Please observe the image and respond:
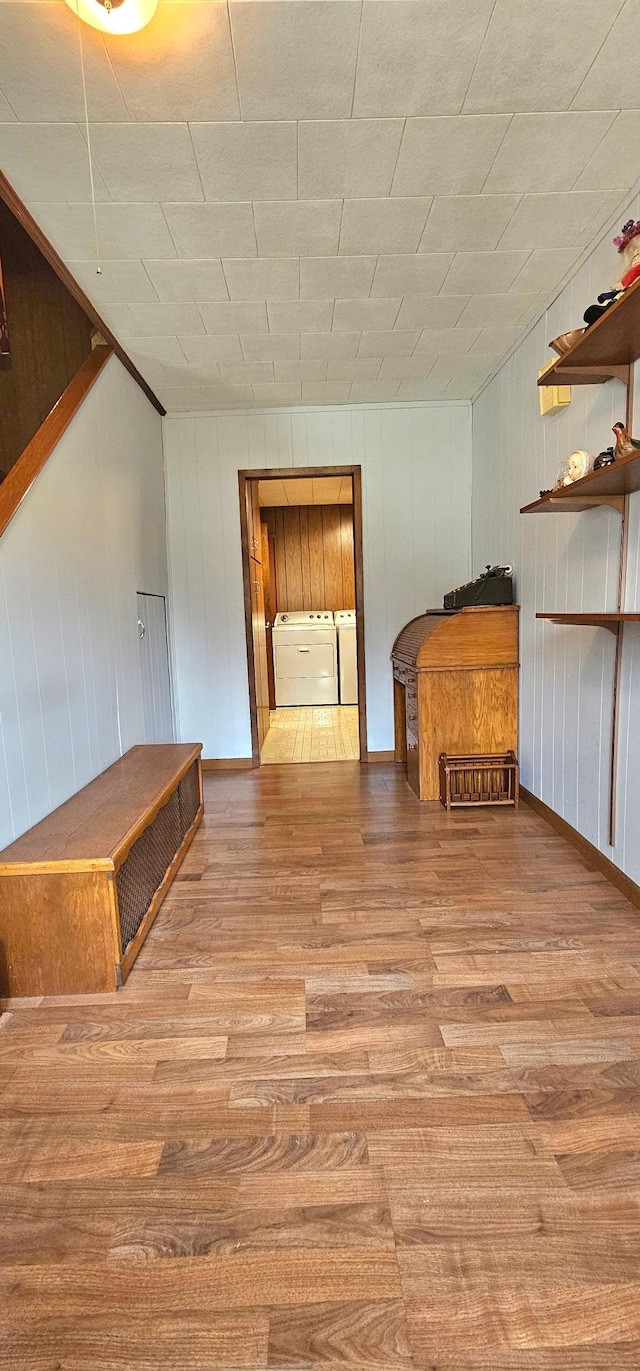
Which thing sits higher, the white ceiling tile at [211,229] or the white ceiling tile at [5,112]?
the white ceiling tile at [211,229]

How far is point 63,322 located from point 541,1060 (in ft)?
11.8

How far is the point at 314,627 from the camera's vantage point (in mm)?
6719

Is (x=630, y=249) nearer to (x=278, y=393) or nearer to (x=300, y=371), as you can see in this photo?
(x=300, y=371)

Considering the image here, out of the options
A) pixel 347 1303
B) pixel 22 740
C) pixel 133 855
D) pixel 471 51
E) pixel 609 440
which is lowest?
pixel 347 1303

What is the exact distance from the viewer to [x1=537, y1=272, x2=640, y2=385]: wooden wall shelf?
1599mm

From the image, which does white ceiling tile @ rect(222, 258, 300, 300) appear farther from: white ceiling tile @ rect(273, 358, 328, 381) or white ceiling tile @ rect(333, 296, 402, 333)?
white ceiling tile @ rect(273, 358, 328, 381)

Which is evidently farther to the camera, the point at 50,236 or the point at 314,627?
the point at 314,627

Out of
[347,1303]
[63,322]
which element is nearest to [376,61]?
[63,322]

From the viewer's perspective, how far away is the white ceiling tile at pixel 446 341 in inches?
118

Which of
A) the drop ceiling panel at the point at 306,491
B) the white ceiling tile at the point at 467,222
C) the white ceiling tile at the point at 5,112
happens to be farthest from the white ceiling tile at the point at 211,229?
the drop ceiling panel at the point at 306,491

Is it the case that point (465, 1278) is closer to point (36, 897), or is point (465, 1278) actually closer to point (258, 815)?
point (36, 897)

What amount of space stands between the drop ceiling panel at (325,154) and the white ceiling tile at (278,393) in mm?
736

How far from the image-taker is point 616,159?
1859mm

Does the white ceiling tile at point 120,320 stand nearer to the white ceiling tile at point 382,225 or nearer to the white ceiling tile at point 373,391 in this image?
the white ceiling tile at point 382,225
